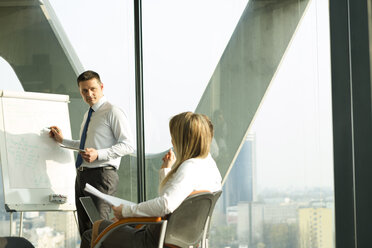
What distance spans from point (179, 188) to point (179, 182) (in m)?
0.03

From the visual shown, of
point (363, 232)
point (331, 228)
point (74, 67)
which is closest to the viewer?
point (363, 232)

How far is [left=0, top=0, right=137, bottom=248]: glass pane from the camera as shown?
5.21m

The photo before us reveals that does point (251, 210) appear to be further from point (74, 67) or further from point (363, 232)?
point (74, 67)

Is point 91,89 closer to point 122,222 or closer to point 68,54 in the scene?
point 68,54

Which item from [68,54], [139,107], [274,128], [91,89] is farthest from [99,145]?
[68,54]

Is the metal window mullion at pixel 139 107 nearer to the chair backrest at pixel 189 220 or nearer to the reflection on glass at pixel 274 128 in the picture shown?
the reflection on glass at pixel 274 128

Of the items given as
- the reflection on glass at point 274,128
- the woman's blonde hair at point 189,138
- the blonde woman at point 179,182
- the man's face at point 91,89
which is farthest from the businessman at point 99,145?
the woman's blonde hair at point 189,138

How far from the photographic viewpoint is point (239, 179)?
4348 millimetres

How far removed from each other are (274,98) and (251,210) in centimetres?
97

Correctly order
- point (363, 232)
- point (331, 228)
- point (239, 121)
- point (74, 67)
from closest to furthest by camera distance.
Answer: point (363, 232) → point (331, 228) → point (239, 121) → point (74, 67)

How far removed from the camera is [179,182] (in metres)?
2.35

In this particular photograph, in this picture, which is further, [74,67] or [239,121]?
[74,67]

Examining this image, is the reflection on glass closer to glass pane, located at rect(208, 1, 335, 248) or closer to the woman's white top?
glass pane, located at rect(208, 1, 335, 248)

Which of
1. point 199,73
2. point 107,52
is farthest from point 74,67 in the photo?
point 199,73
